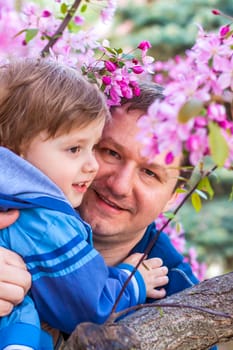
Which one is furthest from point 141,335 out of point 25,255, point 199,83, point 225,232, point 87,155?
point 225,232

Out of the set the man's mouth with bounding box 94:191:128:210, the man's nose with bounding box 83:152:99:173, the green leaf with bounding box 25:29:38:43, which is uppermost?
the green leaf with bounding box 25:29:38:43

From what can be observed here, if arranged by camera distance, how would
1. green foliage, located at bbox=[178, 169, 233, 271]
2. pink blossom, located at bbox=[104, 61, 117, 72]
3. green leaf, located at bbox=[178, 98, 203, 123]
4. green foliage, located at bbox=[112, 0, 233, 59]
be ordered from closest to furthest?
green leaf, located at bbox=[178, 98, 203, 123] → pink blossom, located at bbox=[104, 61, 117, 72] → green foliage, located at bbox=[178, 169, 233, 271] → green foliage, located at bbox=[112, 0, 233, 59]

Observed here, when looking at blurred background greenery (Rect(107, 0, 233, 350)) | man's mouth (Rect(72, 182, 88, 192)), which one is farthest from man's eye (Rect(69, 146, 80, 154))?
blurred background greenery (Rect(107, 0, 233, 350))

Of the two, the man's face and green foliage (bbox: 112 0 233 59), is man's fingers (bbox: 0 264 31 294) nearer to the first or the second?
the man's face

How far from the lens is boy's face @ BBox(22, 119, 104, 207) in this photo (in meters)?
1.99

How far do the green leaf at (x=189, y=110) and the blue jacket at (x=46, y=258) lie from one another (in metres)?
0.64

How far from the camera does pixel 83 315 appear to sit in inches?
76.3

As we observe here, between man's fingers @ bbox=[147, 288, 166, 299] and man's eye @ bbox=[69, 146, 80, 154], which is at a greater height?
man's eye @ bbox=[69, 146, 80, 154]

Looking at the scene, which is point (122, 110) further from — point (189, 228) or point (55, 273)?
point (189, 228)

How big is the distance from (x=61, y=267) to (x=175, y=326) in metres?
0.33

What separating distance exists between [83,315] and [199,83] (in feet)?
2.54

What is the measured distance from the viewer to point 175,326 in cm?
188

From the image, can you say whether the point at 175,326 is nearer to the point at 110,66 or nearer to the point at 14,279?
the point at 14,279

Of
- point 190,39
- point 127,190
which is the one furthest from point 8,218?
point 190,39
